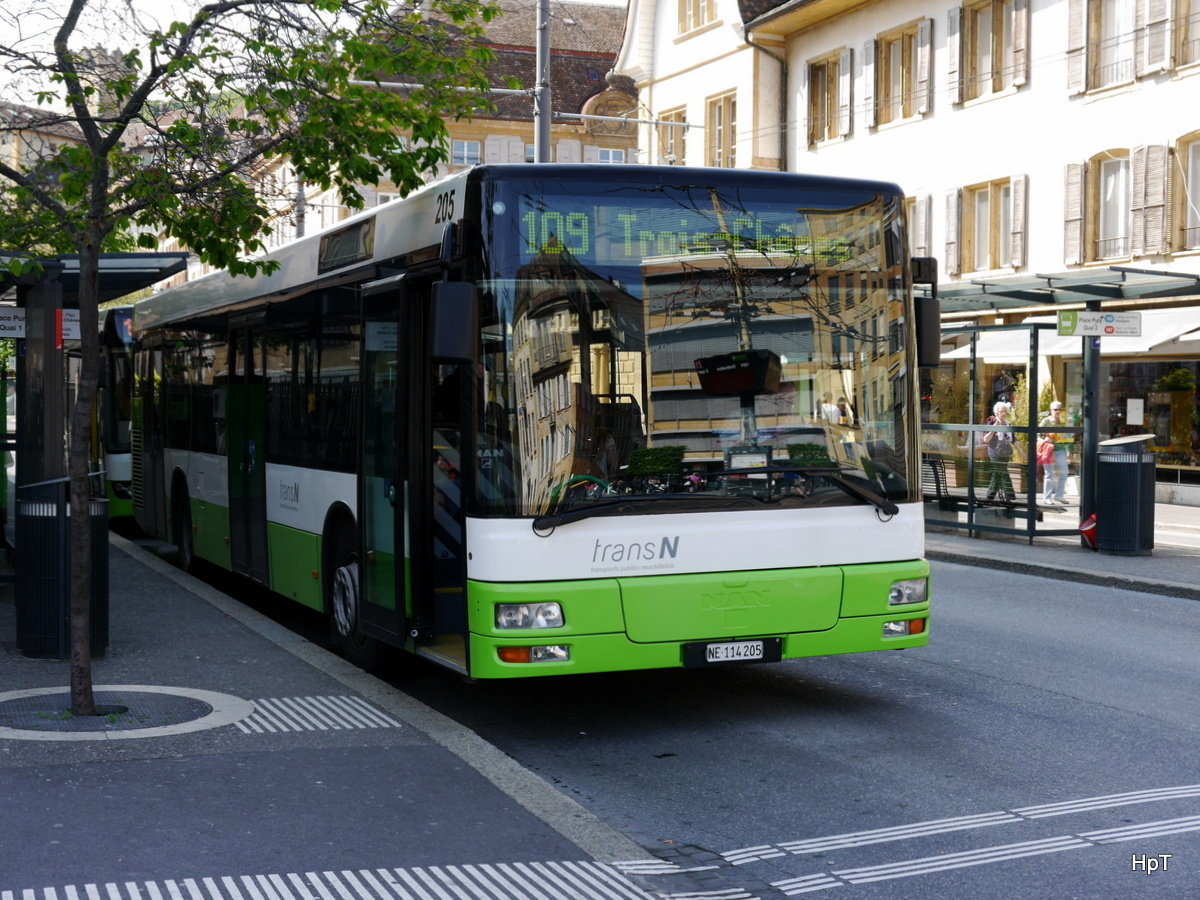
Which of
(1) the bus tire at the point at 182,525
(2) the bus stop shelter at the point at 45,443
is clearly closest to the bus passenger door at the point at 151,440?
(1) the bus tire at the point at 182,525

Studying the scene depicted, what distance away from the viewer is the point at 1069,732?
7.63 metres

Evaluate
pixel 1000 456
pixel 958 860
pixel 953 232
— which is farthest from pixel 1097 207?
pixel 958 860

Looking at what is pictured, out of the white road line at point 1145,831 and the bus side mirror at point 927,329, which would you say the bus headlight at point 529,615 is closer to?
the bus side mirror at point 927,329

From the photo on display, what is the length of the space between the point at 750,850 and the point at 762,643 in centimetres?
192

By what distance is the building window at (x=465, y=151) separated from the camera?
189 feet

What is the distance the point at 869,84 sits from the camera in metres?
32.7

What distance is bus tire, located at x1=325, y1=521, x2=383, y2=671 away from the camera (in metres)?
8.98

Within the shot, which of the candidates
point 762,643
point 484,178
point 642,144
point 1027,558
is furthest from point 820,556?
point 642,144

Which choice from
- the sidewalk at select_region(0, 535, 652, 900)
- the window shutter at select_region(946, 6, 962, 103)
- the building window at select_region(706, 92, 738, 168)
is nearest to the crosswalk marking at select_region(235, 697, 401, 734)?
the sidewalk at select_region(0, 535, 652, 900)

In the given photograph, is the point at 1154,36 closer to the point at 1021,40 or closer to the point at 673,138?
the point at 1021,40

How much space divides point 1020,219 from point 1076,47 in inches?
128

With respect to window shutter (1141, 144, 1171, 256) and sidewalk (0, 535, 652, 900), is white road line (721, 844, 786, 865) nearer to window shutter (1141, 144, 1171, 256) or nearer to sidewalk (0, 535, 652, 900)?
sidewalk (0, 535, 652, 900)

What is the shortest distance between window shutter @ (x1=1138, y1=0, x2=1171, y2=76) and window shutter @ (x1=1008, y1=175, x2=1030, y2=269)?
11.3 ft

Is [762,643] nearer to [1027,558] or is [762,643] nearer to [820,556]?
[820,556]
